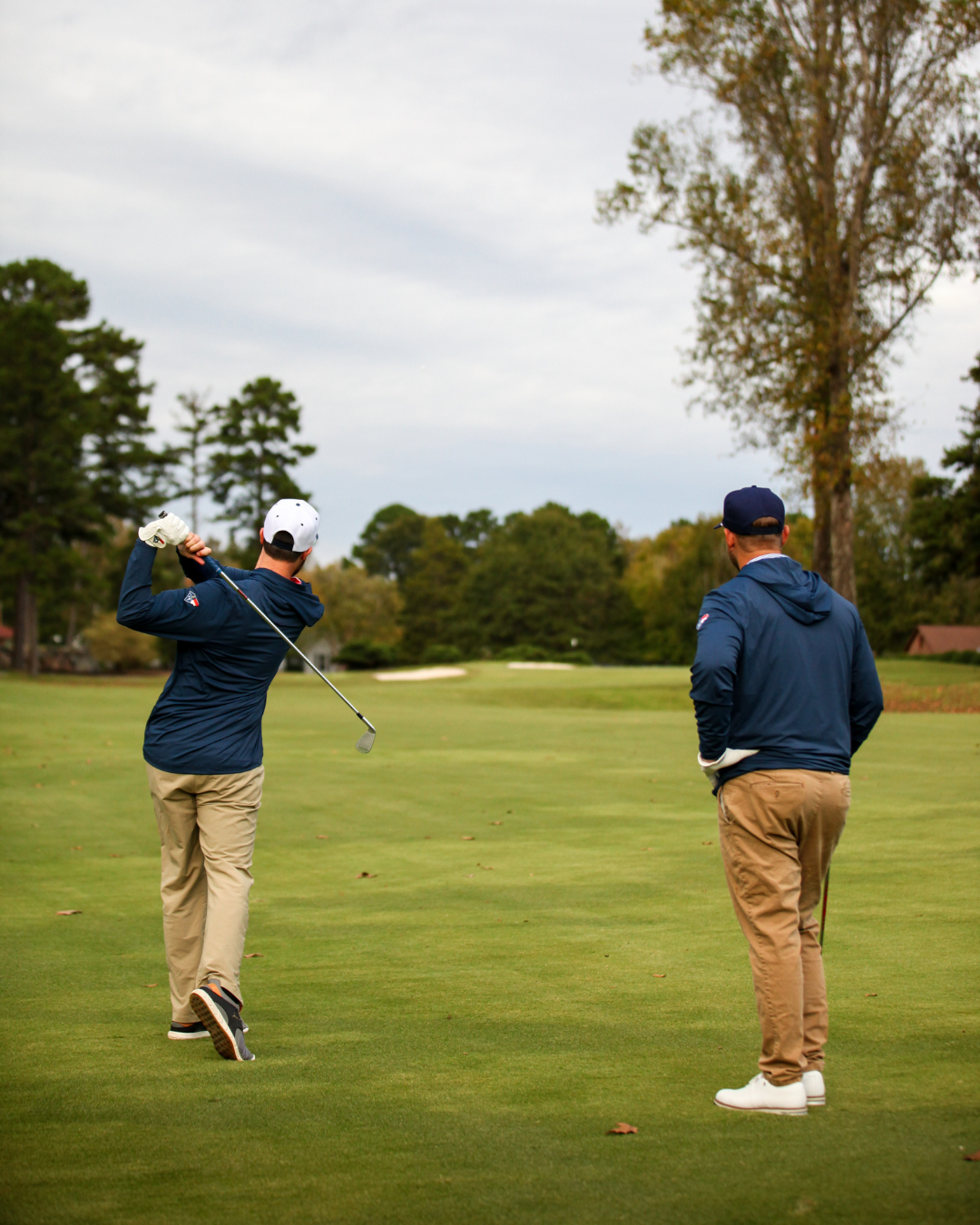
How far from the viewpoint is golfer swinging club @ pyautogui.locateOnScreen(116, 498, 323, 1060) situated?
5.18 metres

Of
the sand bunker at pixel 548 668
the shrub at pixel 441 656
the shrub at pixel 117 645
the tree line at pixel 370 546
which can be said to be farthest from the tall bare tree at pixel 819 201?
the shrub at pixel 117 645

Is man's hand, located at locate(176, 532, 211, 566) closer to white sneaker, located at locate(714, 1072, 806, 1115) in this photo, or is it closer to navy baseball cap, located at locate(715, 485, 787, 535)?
navy baseball cap, located at locate(715, 485, 787, 535)

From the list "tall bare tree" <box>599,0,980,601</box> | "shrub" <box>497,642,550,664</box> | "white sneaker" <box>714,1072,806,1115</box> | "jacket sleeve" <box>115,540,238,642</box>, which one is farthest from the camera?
"shrub" <box>497,642,550,664</box>

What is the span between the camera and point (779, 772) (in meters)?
4.23

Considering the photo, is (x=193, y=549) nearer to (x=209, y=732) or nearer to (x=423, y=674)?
(x=209, y=732)

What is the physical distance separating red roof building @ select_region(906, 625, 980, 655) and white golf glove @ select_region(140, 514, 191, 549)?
66884 mm

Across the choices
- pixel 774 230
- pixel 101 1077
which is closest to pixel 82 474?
pixel 774 230

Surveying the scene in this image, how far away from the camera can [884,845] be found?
9.98 m

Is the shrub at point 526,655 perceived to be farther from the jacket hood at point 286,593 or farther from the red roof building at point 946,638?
the jacket hood at point 286,593

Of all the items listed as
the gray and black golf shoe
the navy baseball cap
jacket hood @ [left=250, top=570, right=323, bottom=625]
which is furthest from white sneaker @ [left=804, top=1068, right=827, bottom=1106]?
jacket hood @ [left=250, top=570, right=323, bottom=625]

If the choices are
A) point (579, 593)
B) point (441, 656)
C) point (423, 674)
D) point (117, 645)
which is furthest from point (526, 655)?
point (117, 645)

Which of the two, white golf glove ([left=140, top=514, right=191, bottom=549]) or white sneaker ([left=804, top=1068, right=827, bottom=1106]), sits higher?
white golf glove ([left=140, top=514, right=191, bottom=549])

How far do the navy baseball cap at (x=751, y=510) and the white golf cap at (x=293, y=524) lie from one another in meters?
1.97

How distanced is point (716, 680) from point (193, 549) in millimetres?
2486
